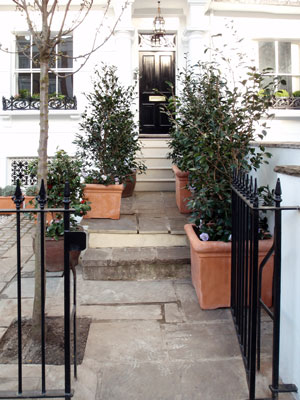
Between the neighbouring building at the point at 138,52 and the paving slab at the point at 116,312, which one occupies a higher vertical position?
the neighbouring building at the point at 138,52

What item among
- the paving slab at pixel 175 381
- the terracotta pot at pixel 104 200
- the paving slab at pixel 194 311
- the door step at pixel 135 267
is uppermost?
the terracotta pot at pixel 104 200

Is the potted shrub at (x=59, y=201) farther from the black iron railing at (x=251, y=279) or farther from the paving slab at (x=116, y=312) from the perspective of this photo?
the black iron railing at (x=251, y=279)

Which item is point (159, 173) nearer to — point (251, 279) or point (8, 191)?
point (8, 191)

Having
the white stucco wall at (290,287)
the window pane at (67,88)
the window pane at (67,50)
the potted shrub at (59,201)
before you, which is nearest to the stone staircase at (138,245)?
the potted shrub at (59,201)

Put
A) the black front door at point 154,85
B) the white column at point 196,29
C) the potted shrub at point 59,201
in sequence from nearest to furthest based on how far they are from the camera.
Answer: the potted shrub at point 59,201, the white column at point 196,29, the black front door at point 154,85

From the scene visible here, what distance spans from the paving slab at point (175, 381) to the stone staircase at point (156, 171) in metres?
5.27

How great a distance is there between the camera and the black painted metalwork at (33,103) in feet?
26.9

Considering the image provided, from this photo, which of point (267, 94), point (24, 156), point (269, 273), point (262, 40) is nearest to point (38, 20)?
point (24, 156)

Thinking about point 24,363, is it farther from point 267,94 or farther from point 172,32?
point 172,32

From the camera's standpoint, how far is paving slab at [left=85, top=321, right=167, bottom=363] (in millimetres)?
3031

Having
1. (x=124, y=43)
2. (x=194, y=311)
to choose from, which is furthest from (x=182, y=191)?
(x=124, y=43)

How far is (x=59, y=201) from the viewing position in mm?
4988

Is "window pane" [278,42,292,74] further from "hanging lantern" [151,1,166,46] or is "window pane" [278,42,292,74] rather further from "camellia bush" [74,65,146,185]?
"camellia bush" [74,65,146,185]

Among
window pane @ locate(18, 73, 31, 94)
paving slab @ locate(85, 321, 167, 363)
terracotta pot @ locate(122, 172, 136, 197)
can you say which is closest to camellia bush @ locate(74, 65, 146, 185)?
terracotta pot @ locate(122, 172, 136, 197)
